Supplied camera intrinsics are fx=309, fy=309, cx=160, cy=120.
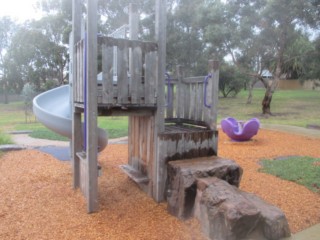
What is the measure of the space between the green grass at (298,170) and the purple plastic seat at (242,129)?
210 cm

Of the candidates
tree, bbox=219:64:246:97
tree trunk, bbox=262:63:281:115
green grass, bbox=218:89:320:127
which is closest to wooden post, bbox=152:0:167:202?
green grass, bbox=218:89:320:127

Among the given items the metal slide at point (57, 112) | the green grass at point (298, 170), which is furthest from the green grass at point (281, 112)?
the metal slide at point (57, 112)

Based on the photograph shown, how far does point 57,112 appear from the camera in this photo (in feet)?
23.0

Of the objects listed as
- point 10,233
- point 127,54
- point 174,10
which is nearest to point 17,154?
point 10,233

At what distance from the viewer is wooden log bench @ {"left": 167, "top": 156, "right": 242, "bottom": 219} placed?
3612mm

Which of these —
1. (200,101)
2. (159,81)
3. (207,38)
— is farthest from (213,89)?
(207,38)

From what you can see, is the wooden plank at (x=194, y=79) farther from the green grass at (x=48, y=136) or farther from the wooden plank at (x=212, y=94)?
the green grass at (x=48, y=136)

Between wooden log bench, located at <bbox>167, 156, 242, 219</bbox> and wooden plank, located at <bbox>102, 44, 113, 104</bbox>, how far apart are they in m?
1.18

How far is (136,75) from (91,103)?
71 centimetres

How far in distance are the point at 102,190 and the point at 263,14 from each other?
42.5 ft


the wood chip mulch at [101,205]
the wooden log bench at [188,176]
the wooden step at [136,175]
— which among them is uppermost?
the wooden log bench at [188,176]

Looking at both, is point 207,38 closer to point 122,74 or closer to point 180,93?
point 180,93

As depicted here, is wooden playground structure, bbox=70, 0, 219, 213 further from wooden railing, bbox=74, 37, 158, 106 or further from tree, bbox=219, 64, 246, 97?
tree, bbox=219, 64, 246, 97

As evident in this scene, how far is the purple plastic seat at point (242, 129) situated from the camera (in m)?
8.89
